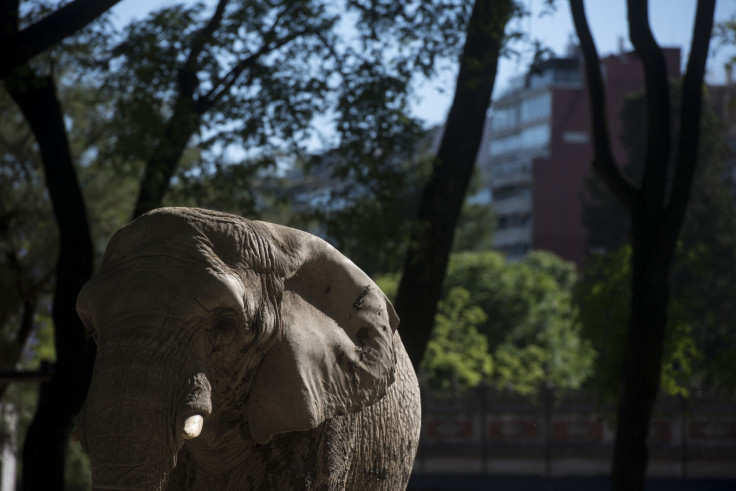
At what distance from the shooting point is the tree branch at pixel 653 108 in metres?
8.99

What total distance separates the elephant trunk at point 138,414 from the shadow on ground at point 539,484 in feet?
62.4

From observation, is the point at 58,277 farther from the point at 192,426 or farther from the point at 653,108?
the point at 192,426

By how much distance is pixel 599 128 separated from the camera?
961 cm

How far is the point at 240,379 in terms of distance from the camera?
131 inches

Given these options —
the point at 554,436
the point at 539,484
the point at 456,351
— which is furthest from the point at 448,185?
the point at 456,351

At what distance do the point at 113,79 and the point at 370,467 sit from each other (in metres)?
7.31

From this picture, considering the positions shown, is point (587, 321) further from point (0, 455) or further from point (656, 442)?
point (656, 442)

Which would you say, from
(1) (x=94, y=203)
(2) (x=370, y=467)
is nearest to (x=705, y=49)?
(2) (x=370, y=467)

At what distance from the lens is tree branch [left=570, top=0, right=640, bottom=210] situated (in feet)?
30.1

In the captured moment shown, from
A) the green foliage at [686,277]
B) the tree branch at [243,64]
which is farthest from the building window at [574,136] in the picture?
the tree branch at [243,64]

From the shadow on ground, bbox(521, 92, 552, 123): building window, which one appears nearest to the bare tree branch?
the shadow on ground

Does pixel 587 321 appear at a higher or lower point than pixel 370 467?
higher

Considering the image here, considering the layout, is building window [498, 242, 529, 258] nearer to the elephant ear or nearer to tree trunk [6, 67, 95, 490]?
tree trunk [6, 67, 95, 490]

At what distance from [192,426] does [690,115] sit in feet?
23.4
